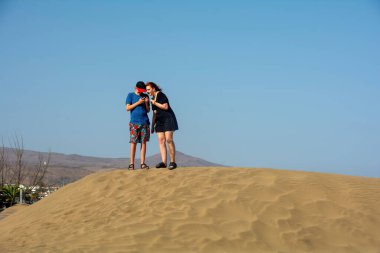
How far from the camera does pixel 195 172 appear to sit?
10234mm

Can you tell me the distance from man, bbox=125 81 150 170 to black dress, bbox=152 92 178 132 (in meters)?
0.28

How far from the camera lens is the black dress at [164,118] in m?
10.1

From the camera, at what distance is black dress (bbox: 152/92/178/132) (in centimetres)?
1012

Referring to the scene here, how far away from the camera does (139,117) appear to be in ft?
34.2

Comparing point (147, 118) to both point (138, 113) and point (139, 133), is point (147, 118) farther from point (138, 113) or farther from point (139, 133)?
point (139, 133)

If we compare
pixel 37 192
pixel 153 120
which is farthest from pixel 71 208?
pixel 37 192

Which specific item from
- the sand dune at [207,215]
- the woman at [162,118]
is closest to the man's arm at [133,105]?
the woman at [162,118]

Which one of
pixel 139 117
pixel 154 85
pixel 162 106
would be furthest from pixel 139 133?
pixel 154 85

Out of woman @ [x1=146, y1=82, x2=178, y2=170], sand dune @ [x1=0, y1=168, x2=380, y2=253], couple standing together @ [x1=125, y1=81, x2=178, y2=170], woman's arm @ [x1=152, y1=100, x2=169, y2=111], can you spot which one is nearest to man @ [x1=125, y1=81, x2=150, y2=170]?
couple standing together @ [x1=125, y1=81, x2=178, y2=170]

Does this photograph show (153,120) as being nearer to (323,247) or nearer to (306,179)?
(306,179)

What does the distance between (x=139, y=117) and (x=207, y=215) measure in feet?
10.2

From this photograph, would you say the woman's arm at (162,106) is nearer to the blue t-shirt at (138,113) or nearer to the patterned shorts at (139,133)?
the blue t-shirt at (138,113)

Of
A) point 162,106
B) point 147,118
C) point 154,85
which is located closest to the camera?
point 162,106

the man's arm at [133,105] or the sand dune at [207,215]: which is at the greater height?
the man's arm at [133,105]
